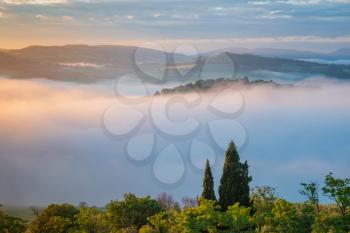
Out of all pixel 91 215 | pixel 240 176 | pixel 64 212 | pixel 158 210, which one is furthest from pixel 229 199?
pixel 64 212

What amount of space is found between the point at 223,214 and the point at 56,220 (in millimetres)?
15900

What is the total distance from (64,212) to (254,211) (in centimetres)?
1737

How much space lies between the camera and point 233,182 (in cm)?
5200

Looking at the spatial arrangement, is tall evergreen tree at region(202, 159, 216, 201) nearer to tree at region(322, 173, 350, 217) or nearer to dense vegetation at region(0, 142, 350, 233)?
dense vegetation at region(0, 142, 350, 233)

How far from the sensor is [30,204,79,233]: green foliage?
50969mm

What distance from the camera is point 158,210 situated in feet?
183

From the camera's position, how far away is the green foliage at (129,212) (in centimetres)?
5383

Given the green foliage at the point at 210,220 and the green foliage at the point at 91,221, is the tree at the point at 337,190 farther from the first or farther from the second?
the green foliage at the point at 91,221

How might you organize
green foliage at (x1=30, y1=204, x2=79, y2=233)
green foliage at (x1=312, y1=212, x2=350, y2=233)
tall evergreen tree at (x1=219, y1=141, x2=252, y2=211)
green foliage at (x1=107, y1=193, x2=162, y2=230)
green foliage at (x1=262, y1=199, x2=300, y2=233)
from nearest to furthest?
green foliage at (x1=312, y1=212, x2=350, y2=233), green foliage at (x1=262, y1=199, x2=300, y2=233), green foliage at (x1=30, y1=204, x2=79, y2=233), tall evergreen tree at (x1=219, y1=141, x2=252, y2=211), green foliage at (x1=107, y1=193, x2=162, y2=230)

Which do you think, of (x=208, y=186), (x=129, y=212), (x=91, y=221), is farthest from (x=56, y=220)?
(x=208, y=186)

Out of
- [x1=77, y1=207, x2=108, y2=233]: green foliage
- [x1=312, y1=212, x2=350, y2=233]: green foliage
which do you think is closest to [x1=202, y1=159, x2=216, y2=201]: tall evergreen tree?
[x1=77, y1=207, x2=108, y2=233]: green foliage

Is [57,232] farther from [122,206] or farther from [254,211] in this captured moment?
[254,211]

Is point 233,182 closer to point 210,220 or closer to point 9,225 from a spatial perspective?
point 210,220

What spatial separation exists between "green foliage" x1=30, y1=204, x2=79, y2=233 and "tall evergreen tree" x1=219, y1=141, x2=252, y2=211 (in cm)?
1332
